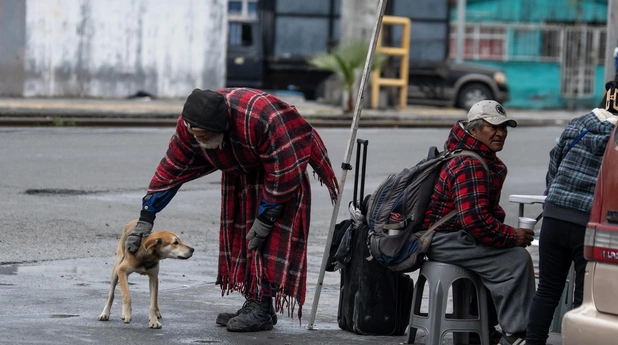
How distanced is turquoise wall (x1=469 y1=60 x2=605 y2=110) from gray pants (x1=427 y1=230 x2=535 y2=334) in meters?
30.7

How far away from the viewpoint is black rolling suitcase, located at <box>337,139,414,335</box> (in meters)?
6.21

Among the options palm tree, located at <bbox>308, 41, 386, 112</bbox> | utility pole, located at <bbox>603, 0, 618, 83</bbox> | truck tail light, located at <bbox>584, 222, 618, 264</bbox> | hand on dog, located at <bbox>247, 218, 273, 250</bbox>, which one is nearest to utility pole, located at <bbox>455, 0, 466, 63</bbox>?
palm tree, located at <bbox>308, 41, 386, 112</bbox>

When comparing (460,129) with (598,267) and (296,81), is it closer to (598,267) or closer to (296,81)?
(598,267)

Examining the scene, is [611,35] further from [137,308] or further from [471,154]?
[137,308]

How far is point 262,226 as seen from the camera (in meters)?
6.13

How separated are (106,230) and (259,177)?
3.70m

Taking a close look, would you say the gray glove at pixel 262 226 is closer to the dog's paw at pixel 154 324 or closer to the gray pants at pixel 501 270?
the dog's paw at pixel 154 324

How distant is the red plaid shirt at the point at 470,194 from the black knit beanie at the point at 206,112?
1167mm

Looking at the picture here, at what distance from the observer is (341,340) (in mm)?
6141

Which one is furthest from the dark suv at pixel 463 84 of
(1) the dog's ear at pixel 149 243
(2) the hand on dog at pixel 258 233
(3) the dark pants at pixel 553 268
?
(3) the dark pants at pixel 553 268

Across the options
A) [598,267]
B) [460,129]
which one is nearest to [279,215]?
[460,129]

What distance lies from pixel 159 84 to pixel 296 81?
14.0 ft

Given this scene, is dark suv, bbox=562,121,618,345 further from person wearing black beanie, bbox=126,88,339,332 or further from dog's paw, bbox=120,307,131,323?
dog's paw, bbox=120,307,131,323

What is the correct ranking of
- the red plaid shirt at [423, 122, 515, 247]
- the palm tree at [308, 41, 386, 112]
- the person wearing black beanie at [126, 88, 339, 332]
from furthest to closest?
the palm tree at [308, 41, 386, 112], the person wearing black beanie at [126, 88, 339, 332], the red plaid shirt at [423, 122, 515, 247]
